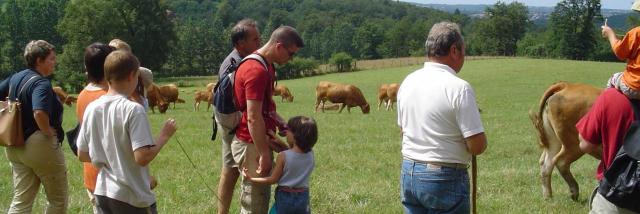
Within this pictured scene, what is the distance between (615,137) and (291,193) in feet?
8.08

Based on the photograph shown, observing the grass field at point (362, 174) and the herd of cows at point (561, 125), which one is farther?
the herd of cows at point (561, 125)

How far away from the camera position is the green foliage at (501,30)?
112 metres

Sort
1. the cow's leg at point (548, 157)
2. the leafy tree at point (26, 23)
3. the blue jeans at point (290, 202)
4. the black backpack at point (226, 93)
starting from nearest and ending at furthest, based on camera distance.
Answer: the blue jeans at point (290, 202) → the black backpack at point (226, 93) → the cow's leg at point (548, 157) → the leafy tree at point (26, 23)

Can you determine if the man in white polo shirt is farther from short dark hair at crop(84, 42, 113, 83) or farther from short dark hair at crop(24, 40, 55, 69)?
short dark hair at crop(24, 40, 55, 69)

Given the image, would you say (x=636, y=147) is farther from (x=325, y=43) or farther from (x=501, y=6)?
(x=325, y=43)

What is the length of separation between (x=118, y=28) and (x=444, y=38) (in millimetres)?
67743

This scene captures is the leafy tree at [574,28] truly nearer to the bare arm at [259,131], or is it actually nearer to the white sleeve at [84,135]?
the bare arm at [259,131]

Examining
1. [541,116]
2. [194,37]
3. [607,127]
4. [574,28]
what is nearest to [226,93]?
[607,127]

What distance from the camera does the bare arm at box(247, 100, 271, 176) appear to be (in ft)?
17.1

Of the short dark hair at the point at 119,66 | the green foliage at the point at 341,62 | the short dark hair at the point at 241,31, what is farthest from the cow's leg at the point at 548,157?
the green foliage at the point at 341,62

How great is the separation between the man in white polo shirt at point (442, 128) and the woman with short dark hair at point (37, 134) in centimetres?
310

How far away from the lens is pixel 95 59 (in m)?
4.86

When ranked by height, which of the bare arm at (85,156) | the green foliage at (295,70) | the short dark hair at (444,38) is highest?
the short dark hair at (444,38)

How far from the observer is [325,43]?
140000 mm
